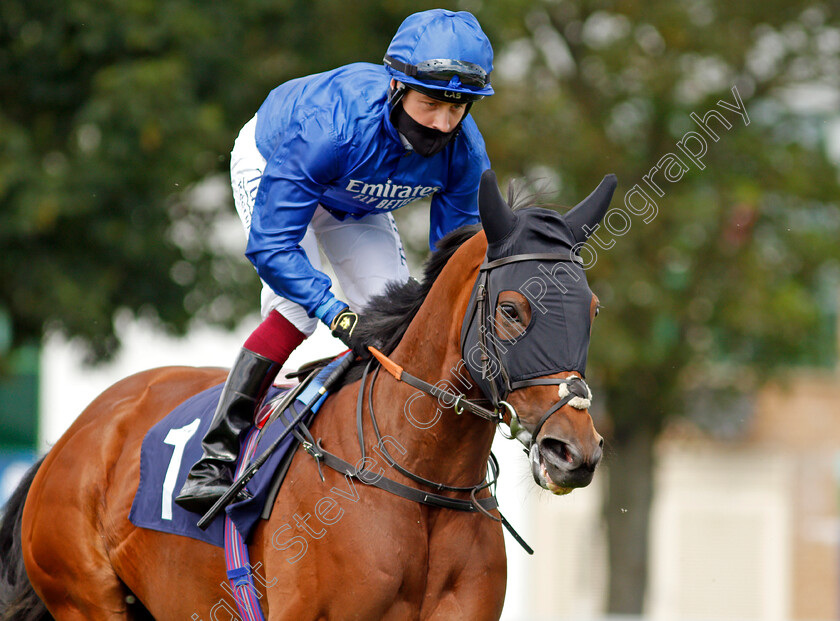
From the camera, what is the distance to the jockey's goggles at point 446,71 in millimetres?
3543

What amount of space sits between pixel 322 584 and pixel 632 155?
9519mm

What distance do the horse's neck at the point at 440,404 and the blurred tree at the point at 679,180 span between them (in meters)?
7.56

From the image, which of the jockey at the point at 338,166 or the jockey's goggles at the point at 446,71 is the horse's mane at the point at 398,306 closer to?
the jockey at the point at 338,166

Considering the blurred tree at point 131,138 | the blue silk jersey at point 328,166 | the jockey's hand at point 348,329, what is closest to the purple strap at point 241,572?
the jockey's hand at point 348,329

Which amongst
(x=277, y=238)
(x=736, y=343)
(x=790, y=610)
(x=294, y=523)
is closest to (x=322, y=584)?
(x=294, y=523)

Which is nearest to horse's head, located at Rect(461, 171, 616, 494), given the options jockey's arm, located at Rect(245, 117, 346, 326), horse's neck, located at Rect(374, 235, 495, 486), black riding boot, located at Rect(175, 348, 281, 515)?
horse's neck, located at Rect(374, 235, 495, 486)

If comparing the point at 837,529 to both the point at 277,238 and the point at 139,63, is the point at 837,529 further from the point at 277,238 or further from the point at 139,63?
the point at 277,238

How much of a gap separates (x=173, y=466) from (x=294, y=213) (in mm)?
1144

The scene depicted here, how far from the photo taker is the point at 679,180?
1177 centimetres

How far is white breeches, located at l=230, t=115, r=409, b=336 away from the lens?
4250mm

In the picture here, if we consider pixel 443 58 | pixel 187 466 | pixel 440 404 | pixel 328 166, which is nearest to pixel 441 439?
pixel 440 404

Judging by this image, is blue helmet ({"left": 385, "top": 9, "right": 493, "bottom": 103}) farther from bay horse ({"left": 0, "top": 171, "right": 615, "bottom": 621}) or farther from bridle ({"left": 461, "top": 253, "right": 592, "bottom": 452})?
bridle ({"left": 461, "top": 253, "right": 592, "bottom": 452})

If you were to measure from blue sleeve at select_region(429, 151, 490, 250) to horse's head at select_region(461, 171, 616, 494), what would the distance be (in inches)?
32.2

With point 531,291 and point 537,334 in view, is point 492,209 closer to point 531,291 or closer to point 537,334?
point 531,291
